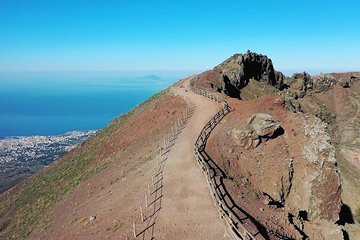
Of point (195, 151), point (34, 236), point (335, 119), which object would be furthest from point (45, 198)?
point (335, 119)

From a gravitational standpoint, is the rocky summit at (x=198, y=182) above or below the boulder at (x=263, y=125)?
below

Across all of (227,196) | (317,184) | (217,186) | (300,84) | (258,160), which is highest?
(300,84)

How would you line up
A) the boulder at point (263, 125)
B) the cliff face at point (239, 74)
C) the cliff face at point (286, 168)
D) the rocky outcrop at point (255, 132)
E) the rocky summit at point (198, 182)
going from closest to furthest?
the rocky summit at point (198, 182)
the cliff face at point (286, 168)
the rocky outcrop at point (255, 132)
the boulder at point (263, 125)
the cliff face at point (239, 74)

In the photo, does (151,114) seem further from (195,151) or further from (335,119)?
(335,119)

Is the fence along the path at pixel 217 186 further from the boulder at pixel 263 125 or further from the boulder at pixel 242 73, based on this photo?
the boulder at pixel 242 73

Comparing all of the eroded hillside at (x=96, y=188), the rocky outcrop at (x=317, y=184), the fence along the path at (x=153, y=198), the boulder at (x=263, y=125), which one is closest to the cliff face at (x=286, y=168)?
the rocky outcrop at (x=317, y=184)

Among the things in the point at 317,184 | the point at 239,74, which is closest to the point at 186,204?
the point at 317,184

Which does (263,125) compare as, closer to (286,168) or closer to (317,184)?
(286,168)
